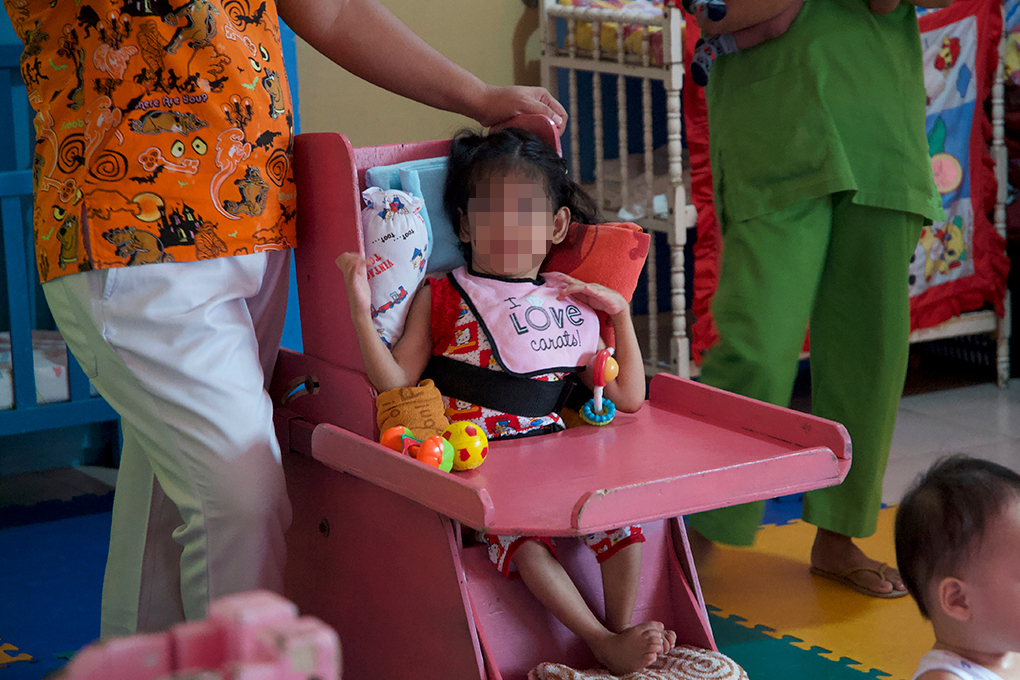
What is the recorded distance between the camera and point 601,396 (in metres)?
1.32

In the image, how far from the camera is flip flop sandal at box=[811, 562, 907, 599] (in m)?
1.73

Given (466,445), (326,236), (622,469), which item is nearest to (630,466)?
(622,469)

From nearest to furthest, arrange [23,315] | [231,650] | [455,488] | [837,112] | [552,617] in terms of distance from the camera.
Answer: [231,650], [455,488], [552,617], [837,112], [23,315]

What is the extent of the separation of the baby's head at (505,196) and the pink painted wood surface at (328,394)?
231 mm

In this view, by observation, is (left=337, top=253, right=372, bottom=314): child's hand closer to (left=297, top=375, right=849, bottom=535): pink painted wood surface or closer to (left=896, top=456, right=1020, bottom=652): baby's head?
(left=297, top=375, right=849, bottom=535): pink painted wood surface

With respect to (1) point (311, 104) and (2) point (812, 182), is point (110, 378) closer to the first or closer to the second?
(2) point (812, 182)

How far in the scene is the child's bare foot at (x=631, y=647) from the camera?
3.89ft

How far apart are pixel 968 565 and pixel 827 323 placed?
2.67 feet

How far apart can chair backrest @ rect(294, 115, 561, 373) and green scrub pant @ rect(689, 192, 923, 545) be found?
Answer: 488 mm

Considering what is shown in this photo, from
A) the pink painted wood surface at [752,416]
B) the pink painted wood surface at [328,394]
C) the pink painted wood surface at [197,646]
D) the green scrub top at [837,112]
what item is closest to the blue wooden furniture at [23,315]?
the pink painted wood surface at [328,394]

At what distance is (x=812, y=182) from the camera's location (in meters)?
1.63

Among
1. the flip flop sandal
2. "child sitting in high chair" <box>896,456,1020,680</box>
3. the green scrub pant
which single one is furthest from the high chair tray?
the flip flop sandal

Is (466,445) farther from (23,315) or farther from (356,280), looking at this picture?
(23,315)

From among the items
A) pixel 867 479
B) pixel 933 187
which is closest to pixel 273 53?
pixel 933 187
